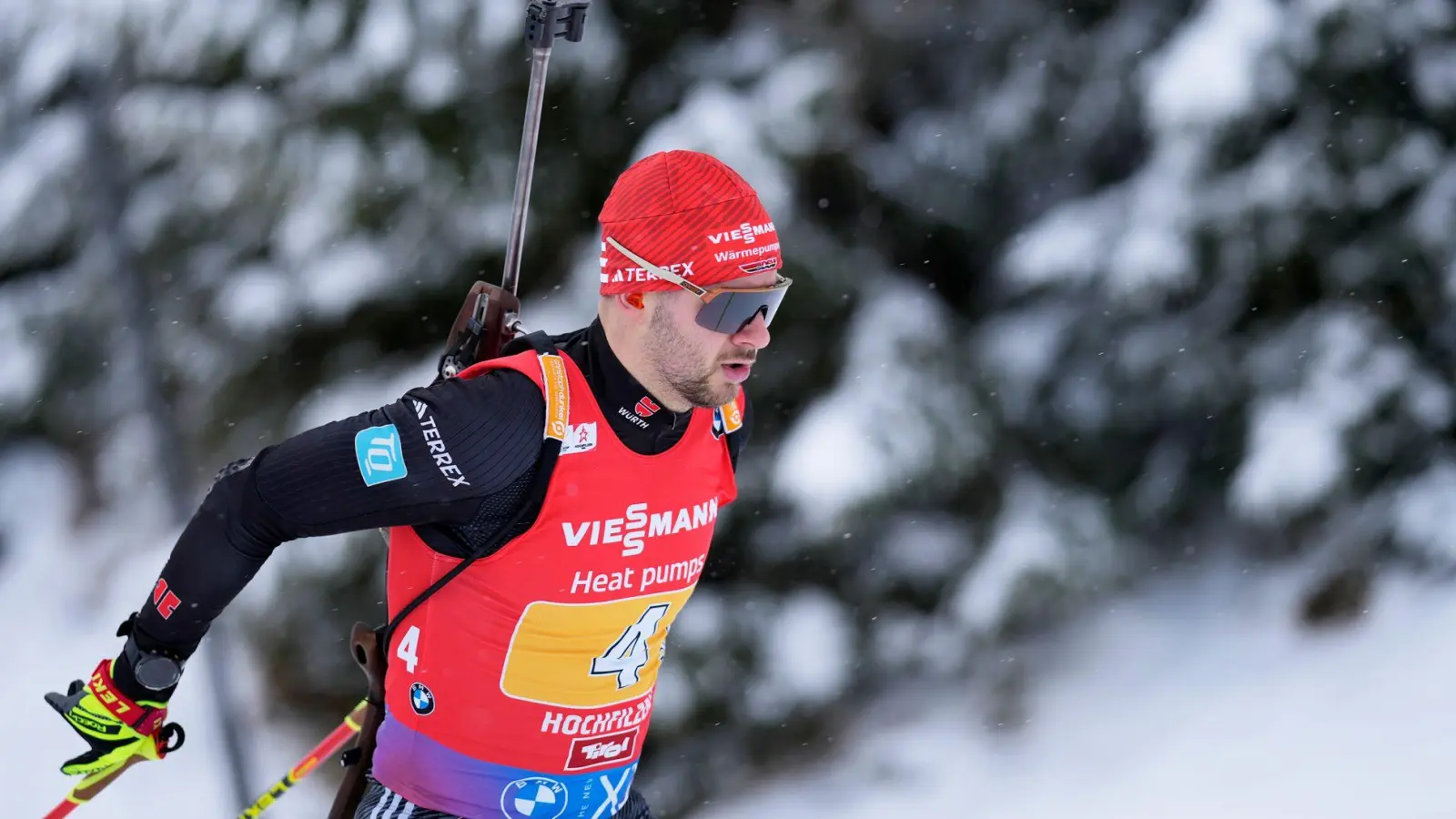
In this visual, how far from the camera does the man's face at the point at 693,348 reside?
2260mm

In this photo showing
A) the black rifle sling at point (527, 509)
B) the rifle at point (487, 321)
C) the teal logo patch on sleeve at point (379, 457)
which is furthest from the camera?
the rifle at point (487, 321)

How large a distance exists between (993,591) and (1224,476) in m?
1.12

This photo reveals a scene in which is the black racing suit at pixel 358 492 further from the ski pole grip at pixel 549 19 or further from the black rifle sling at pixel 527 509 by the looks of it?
the ski pole grip at pixel 549 19

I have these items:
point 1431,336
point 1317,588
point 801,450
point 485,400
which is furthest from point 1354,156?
point 485,400

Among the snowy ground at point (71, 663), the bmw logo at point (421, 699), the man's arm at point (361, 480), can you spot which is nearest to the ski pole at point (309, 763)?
the bmw logo at point (421, 699)

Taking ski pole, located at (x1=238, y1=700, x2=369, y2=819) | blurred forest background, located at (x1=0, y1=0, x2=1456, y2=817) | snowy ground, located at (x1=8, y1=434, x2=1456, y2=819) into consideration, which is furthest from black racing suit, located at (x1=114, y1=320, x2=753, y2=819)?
snowy ground, located at (x1=8, y1=434, x2=1456, y2=819)

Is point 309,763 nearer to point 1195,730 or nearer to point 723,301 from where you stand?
point 723,301

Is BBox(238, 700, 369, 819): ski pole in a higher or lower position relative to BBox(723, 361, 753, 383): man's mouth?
lower

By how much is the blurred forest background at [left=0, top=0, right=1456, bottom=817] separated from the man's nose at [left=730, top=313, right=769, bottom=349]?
2457 mm

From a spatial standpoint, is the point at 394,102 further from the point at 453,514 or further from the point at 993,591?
the point at 453,514

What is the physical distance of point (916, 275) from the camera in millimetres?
5430

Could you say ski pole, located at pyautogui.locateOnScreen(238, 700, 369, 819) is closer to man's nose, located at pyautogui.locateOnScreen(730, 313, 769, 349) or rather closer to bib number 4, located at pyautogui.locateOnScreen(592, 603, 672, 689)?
bib number 4, located at pyautogui.locateOnScreen(592, 603, 672, 689)

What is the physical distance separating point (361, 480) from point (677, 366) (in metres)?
0.55

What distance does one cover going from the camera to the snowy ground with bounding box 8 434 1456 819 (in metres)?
5.03
